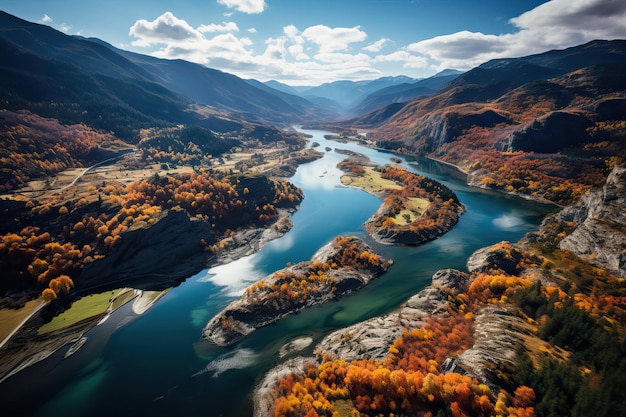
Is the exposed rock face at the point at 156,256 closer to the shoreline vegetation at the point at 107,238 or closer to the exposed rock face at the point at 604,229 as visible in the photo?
the shoreline vegetation at the point at 107,238

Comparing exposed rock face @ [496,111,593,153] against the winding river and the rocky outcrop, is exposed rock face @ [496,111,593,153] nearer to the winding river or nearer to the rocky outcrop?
the winding river

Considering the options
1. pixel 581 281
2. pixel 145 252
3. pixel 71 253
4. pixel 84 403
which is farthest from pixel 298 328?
pixel 71 253

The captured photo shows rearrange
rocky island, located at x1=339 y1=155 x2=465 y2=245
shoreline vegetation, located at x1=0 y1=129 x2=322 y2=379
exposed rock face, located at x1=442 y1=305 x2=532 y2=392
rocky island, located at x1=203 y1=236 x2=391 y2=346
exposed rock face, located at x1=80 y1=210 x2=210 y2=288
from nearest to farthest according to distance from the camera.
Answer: exposed rock face, located at x1=442 y1=305 x2=532 y2=392 → rocky island, located at x1=203 y1=236 x2=391 y2=346 → shoreline vegetation, located at x1=0 y1=129 x2=322 y2=379 → exposed rock face, located at x1=80 y1=210 x2=210 y2=288 → rocky island, located at x1=339 y1=155 x2=465 y2=245

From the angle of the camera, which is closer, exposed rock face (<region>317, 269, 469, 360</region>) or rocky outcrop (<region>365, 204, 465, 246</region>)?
exposed rock face (<region>317, 269, 469, 360</region>)

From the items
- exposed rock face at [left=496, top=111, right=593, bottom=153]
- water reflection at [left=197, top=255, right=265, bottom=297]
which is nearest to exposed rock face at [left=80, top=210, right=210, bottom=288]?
water reflection at [left=197, top=255, right=265, bottom=297]

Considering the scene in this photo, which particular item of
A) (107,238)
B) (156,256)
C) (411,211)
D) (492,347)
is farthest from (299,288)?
(411,211)

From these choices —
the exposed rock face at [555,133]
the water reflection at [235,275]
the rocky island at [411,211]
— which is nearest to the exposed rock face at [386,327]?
the rocky island at [411,211]

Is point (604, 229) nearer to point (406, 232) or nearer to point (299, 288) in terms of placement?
point (406, 232)
